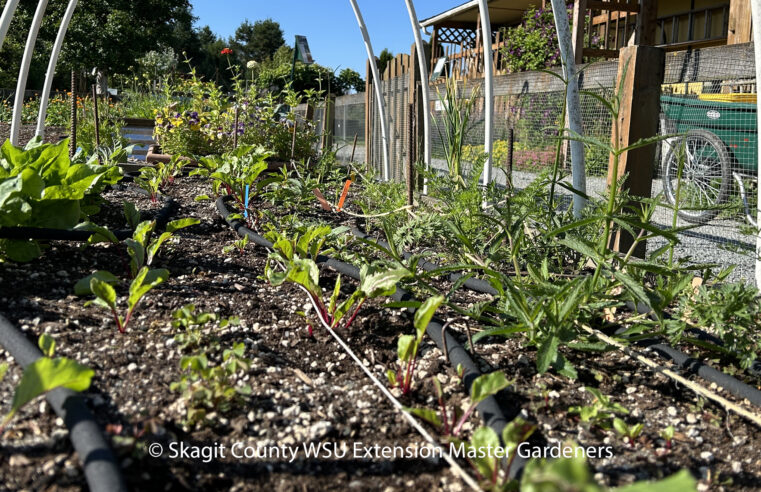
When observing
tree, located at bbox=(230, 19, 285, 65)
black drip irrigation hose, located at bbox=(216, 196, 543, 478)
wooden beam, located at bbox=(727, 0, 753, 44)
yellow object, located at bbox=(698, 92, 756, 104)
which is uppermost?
tree, located at bbox=(230, 19, 285, 65)

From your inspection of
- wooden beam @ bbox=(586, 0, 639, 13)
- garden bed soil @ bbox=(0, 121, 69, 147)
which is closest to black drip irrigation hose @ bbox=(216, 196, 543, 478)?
garden bed soil @ bbox=(0, 121, 69, 147)

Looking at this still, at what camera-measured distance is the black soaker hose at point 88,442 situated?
1007 millimetres

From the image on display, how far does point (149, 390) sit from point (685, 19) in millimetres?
12864

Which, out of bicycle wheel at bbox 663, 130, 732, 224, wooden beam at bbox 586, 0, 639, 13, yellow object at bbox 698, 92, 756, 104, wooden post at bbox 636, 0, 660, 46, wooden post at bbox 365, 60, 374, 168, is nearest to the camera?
bicycle wheel at bbox 663, 130, 732, 224

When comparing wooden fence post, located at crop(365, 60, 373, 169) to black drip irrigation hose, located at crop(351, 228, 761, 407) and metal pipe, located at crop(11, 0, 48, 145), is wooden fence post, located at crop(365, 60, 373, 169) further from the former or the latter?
black drip irrigation hose, located at crop(351, 228, 761, 407)

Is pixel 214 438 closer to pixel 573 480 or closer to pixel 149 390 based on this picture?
pixel 149 390

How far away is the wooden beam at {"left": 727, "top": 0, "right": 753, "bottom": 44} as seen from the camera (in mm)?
5603

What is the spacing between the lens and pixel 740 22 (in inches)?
232

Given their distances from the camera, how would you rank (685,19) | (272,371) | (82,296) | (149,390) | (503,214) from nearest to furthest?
(149,390)
(272,371)
(82,296)
(503,214)
(685,19)

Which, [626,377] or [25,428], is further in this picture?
[626,377]

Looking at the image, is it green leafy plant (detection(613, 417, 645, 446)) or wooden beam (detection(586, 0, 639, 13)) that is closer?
green leafy plant (detection(613, 417, 645, 446))

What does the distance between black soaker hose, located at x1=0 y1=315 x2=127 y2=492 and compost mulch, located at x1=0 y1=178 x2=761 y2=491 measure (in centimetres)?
4

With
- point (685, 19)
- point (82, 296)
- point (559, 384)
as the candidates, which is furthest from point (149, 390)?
point (685, 19)

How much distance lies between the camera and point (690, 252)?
341cm
